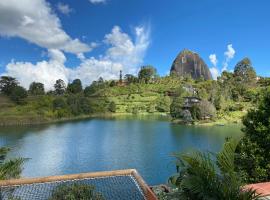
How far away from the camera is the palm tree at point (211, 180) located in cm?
381

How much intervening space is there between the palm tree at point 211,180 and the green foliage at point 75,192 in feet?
3.86

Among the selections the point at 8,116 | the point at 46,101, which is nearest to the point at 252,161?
the point at 8,116

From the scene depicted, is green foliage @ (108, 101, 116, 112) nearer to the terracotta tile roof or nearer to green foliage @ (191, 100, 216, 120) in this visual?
green foliage @ (191, 100, 216, 120)

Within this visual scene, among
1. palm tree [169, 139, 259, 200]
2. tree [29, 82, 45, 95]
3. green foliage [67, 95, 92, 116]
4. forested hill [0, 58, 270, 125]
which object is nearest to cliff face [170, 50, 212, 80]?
forested hill [0, 58, 270, 125]

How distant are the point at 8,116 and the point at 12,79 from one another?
24.9 meters

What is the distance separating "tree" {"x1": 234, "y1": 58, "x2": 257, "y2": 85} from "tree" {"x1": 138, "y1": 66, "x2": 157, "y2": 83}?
28246 mm

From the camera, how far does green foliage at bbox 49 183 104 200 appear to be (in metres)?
4.00

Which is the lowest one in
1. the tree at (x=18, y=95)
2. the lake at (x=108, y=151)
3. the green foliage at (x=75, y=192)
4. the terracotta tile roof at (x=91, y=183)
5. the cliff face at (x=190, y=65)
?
the lake at (x=108, y=151)

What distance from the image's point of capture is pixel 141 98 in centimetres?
8319

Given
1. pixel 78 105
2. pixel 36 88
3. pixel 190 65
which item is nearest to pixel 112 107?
pixel 78 105

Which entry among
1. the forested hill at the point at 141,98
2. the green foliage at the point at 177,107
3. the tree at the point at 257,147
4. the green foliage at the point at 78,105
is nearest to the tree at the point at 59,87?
the forested hill at the point at 141,98

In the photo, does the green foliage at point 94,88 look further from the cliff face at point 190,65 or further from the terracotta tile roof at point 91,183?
the terracotta tile roof at point 91,183

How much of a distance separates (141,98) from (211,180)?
79232mm

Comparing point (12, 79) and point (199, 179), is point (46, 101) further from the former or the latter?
point (199, 179)
